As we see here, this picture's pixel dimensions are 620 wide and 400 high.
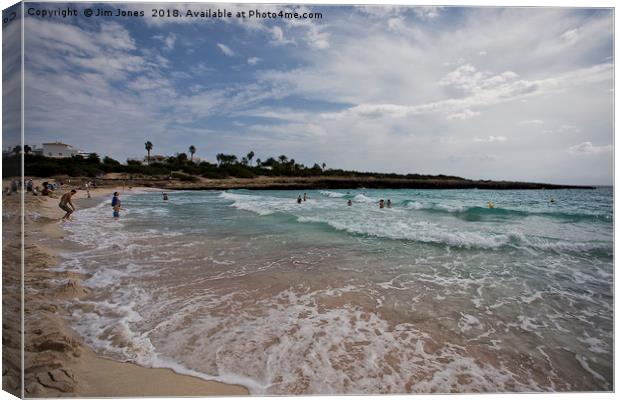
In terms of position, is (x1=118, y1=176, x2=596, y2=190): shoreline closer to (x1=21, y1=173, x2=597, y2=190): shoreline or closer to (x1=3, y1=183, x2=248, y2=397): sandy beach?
(x1=21, y1=173, x2=597, y2=190): shoreline

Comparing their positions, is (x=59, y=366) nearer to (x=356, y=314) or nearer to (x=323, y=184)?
(x=356, y=314)

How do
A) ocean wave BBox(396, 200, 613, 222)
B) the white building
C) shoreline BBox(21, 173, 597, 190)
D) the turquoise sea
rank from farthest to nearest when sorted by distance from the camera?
shoreline BBox(21, 173, 597, 190), ocean wave BBox(396, 200, 613, 222), the white building, the turquoise sea

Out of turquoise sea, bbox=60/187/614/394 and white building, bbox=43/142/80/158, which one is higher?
white building, bbox=43/142/80/158

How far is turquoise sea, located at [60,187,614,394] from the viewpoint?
2.59m

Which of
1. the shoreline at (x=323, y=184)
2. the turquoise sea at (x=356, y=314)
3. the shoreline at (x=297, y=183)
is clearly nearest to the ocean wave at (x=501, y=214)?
the turquoise sea at (x=356, y=314)

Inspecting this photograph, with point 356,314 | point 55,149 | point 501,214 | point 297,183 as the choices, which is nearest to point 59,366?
point 356,314

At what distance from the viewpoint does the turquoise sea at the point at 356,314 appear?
259cm

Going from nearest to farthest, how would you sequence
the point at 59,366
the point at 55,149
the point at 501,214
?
the point at 59,366 → the point at 55,149 → the point at 501,214

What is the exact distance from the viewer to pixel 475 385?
2.55 m

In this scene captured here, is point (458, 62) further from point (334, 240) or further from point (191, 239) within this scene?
point (191, 239)

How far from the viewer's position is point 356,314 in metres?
3.57

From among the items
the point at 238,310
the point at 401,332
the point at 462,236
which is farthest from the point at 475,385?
the point at 462,236

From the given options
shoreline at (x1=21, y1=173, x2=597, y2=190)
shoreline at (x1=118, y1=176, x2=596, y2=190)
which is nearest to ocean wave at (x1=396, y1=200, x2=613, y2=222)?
shoreline at (x1=21, y1=173, x2=597, y2=190)

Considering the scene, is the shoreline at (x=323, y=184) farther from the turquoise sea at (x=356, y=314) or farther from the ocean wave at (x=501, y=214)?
the turquoise sea at (x=356, y=314)
